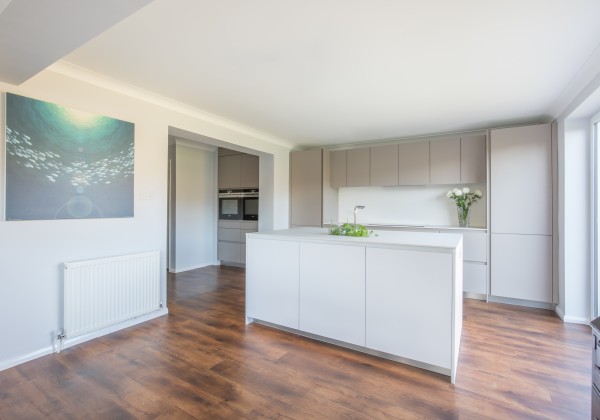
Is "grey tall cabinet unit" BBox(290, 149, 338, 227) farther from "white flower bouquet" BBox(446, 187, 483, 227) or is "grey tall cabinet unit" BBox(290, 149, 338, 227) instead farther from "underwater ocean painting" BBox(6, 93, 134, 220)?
"underwater ocean painting" BBox(6, 93, 134, 220)

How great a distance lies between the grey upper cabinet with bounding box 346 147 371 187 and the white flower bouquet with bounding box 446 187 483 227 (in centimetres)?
128

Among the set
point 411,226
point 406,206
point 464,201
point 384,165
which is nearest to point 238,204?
point 384,165

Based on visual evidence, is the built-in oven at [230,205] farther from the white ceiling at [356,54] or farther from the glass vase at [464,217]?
the glass vase at [464,217]

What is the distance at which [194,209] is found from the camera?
231 inches

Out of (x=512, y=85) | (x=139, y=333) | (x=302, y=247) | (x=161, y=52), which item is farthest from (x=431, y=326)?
(x=161, y=52)

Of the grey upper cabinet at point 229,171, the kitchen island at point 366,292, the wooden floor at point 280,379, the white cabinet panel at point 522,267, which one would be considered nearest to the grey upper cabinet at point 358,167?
the white cabinet panel at point 522,267

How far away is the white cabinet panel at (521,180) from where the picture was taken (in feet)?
12.0

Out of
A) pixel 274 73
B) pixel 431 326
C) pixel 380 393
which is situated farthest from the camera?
pixel 274 73

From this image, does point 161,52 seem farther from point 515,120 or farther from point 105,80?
point 515,120

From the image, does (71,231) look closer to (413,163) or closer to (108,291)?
(108,291)

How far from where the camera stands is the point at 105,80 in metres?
2.78

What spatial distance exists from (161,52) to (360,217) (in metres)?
4.03

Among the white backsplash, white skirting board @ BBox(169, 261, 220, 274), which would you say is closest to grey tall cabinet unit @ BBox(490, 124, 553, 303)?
the white backsplash

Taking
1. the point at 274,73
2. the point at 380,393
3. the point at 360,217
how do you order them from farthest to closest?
the point at 360,217 → the point at 274,73 → the point at 380,393
